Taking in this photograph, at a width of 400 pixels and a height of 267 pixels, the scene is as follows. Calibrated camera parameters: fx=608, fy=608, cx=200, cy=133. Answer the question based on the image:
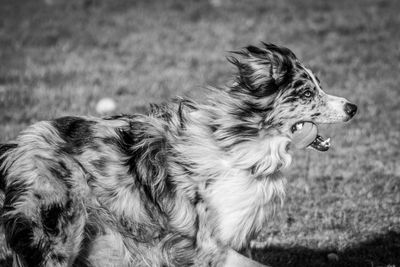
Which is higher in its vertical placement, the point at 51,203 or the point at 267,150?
the point at 267,150

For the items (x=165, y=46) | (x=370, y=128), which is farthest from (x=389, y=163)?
(x=165, y=46)

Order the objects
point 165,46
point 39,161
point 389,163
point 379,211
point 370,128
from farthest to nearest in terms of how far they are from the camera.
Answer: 1. point 165,46
2. point 370,128
3. point 389,163
4. point 379,211
5. point 39,161

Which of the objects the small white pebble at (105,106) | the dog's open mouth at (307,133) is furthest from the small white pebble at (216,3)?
the dog's open mouth at (307,133)

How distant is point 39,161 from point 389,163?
15.0ft

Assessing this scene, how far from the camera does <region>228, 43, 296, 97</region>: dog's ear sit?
159 inches

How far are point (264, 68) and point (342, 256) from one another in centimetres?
187

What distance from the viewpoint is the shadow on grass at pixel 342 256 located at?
4.88 metres

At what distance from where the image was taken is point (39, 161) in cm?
376

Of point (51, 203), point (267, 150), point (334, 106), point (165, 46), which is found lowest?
point (165, 46)

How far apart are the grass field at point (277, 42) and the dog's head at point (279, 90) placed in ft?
1.64

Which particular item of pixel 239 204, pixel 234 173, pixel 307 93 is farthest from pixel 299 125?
pixel 239 204

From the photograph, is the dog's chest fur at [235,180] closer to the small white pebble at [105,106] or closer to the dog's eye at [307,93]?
the dog's eye at [307,93]

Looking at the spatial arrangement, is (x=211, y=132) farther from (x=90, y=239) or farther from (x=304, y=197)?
A: (x=304, y=197)

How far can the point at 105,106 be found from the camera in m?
8.67
